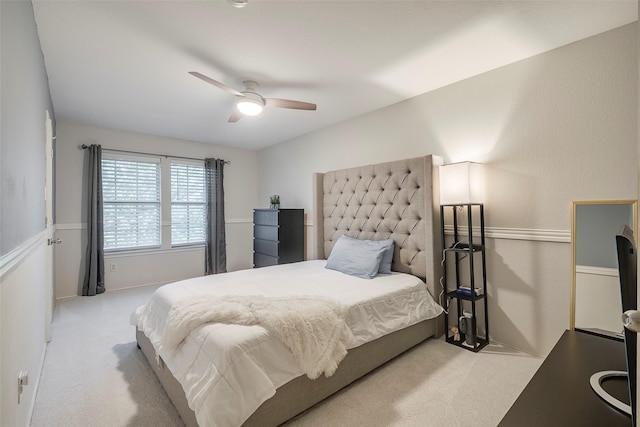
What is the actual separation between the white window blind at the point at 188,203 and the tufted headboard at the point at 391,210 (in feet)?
8.07

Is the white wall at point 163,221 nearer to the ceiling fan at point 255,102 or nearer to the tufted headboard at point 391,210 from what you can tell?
the tufted headboard at point 391,210

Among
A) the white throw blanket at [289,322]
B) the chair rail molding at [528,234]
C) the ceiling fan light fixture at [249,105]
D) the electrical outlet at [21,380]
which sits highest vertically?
the ceiling fan light fixture at [249,105]

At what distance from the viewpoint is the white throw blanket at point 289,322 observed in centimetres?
157

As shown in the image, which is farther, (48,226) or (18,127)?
(48,226)

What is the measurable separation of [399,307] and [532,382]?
4.28 feet

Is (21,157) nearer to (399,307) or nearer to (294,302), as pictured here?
(294,302)

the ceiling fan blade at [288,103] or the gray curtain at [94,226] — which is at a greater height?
the ceiling fan blade at [288,103]

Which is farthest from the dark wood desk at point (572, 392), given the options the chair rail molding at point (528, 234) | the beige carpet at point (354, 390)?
the chair rail molding at point (528, 234)

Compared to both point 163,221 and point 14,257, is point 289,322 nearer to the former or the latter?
point 14,257

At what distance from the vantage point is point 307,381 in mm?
Answer: 1641

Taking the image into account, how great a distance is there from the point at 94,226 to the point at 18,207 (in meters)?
3.14

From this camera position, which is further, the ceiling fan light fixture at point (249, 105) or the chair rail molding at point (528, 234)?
the ceiling fan light fixture at point (249, 105)

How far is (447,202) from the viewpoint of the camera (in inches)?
98.3

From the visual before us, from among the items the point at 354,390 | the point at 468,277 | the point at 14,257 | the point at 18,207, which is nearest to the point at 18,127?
the point at 18,207
